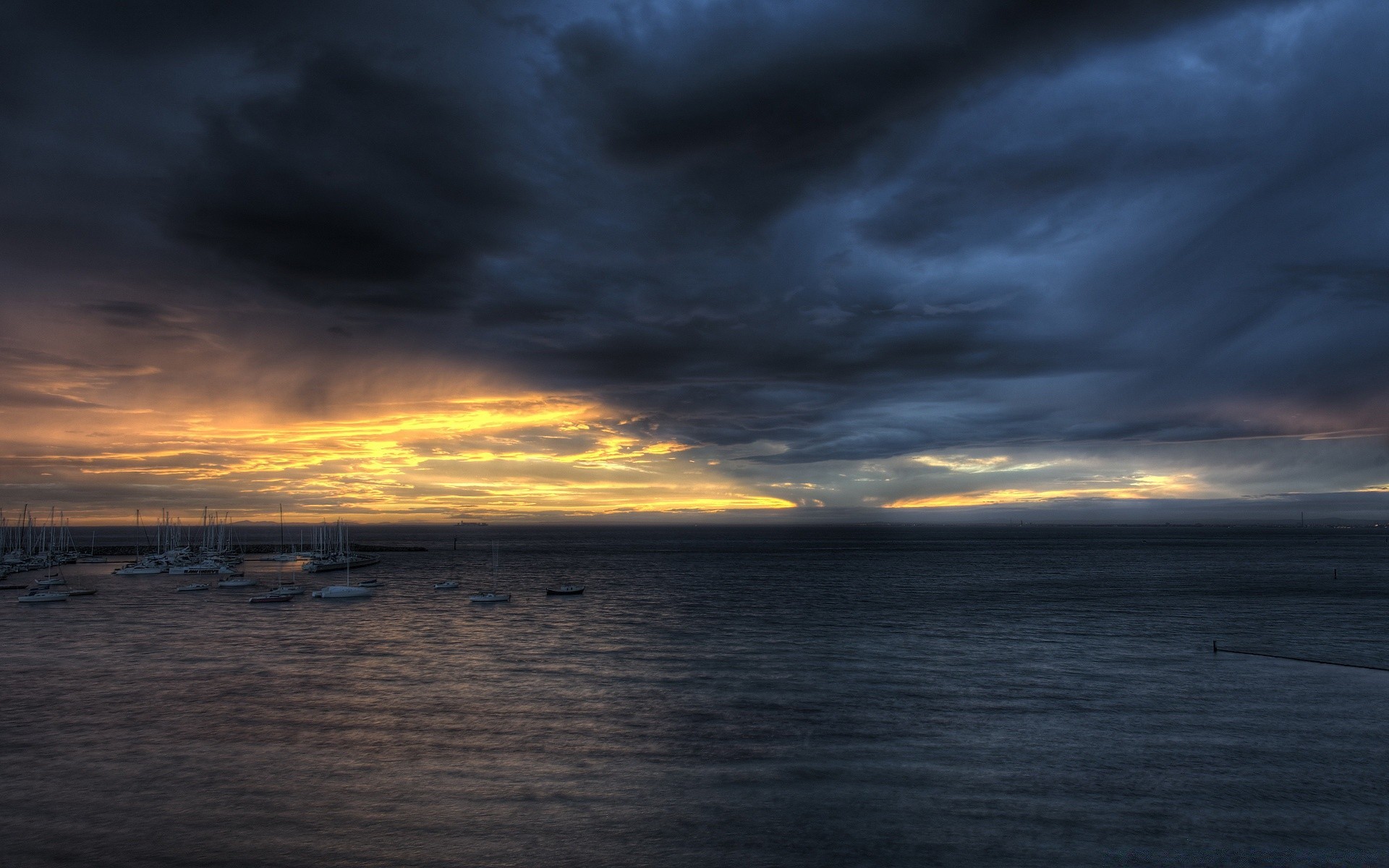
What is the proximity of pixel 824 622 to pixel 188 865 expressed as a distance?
6532cm

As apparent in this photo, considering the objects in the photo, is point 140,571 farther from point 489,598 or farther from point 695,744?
point 695,744

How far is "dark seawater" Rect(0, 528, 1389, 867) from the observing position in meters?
26.6

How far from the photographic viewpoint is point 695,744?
3784 centimetres

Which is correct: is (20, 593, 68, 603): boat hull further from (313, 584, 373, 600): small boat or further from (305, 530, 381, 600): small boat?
(313, 584, 373, 600): small boat

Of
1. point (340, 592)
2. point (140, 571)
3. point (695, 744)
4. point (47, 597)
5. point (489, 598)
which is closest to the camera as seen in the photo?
point (695, 744)

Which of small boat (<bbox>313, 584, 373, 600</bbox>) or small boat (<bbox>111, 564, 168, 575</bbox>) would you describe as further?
small boat (<bbox>111, 564, 168, 575</bbox>)

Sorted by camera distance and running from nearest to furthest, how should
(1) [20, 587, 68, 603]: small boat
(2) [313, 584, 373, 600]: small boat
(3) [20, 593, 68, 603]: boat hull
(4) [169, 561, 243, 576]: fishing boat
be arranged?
(3) [20, 593, 68, 603]: boat hull, (1) [20, 587, 68, 603]: small boat, (2) [313, 584, 373, 600]: small boat, (4) [169, 561, 243, 576]: fishing boat

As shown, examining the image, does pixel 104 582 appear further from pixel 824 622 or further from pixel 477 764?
pixel 477 764

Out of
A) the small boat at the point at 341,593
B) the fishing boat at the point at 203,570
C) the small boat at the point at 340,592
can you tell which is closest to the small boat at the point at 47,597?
the small boat at the point at 341,593

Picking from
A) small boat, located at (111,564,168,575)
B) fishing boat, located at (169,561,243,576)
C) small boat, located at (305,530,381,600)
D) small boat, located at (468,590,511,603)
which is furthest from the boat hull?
small boat, located at (468,590,511,603)

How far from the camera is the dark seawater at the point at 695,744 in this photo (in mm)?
26562

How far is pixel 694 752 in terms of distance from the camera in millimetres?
36312

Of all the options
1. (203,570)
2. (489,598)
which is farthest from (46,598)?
(489,598)

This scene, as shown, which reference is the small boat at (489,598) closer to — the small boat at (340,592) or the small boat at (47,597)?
the small boat at (340,592)
